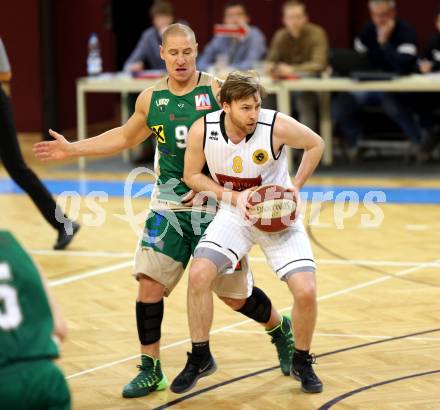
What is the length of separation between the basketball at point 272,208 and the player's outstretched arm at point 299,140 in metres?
0.15

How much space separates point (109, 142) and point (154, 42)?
26.8 ft

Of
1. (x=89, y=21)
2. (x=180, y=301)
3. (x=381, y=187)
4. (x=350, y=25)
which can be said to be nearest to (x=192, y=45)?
(x=180, y=301)

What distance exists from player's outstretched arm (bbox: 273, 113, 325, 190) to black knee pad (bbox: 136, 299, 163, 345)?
0.95 m

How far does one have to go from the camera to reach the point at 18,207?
11438mm

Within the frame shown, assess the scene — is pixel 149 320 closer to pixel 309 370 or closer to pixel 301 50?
pixel 309 370

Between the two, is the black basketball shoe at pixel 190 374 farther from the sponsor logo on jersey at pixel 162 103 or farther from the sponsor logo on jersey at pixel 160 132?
the sponsor logo on jersey at pixel 162 103

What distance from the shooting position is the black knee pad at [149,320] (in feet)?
18.9

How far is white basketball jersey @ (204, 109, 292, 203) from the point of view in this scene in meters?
5.65

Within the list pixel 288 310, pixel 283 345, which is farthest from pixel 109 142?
pixel 288 310

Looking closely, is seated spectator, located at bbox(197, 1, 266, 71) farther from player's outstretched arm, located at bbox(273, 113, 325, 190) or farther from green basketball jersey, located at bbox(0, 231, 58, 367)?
green basketball jersey, located at bbox(0, 231, 58, 367)

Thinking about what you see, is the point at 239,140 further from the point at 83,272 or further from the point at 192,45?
the point at 83,272

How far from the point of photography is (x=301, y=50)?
1346 centimetres

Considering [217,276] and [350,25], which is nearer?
[217,276]

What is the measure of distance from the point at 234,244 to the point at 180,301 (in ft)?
6.92
